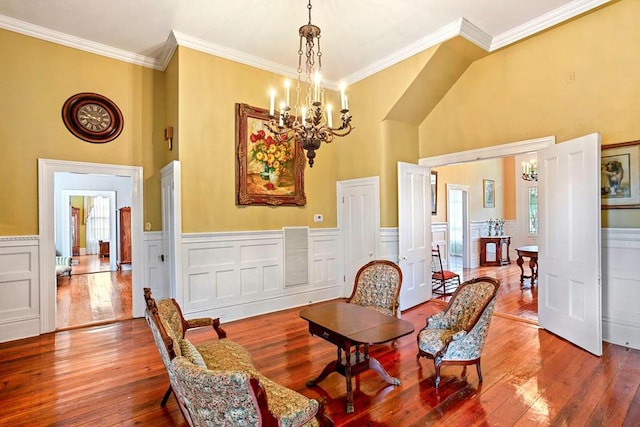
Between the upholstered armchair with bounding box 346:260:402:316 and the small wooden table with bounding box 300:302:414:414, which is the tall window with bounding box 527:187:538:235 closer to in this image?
the upholstered armchair with bounding box 346:260:402:316

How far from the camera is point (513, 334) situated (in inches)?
159

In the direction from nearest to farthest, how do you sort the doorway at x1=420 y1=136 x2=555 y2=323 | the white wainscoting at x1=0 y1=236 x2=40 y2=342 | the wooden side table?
the white wainscoting at x1=0 y1=236 x2=40 y2=342 → the doorway at x1=420 y1=136 x2=555 y2=323 → the wooden side table

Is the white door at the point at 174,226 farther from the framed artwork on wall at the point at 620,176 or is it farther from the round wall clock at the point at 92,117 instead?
the framed artwork on wall at the point at 620,176

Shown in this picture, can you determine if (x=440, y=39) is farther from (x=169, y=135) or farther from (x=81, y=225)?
(x=81, y=225)

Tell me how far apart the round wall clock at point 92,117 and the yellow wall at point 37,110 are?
0.07 metres

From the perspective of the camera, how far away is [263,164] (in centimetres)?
507

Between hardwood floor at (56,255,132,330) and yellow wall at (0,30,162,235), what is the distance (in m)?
1.52

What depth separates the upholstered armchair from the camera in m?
3.69

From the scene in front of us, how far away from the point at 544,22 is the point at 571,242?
271cm

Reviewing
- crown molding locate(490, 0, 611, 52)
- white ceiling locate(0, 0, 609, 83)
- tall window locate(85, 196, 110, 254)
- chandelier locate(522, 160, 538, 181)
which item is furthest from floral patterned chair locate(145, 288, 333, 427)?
tall window locate(85, 196, 110, 254)

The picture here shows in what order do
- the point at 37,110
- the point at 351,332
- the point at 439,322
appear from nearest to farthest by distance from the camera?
the point at 351,332, the point at 439,322, the point at 37,110

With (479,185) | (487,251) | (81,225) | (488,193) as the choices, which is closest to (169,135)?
(479,185)

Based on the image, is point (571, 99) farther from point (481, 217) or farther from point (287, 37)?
point (481, 217)

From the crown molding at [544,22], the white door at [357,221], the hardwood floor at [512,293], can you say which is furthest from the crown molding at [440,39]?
the hardwood floor at [512,293]
